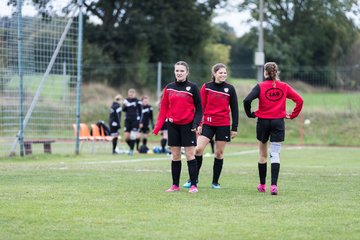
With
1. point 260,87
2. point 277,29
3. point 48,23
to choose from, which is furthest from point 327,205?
point 277,29

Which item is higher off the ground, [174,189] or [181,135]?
[181,135]

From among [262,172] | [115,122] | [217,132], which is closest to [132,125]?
[115,122]

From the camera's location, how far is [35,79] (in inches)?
815

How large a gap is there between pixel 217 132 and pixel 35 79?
10.2 metres

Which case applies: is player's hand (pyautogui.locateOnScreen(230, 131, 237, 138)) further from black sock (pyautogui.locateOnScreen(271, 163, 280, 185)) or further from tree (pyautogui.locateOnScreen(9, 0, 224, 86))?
tree (pyautogui.locateOnScreen(9, 0, 224, 86))

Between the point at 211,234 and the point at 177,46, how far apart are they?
45.5 m

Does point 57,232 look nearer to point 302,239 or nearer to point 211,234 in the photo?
point 211,234

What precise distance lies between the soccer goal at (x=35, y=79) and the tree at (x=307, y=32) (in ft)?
125

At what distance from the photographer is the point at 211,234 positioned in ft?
24.5

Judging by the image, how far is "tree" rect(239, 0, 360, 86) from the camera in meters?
58.7

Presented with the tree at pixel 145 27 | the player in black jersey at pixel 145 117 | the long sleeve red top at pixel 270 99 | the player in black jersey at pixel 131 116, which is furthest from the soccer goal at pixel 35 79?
the tree at pixel 145 27

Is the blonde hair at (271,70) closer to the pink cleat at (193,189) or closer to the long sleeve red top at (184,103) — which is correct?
the long sleeve red top at (184,103)

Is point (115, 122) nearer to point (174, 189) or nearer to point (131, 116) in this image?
point (131, 116)

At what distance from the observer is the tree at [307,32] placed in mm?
58719
